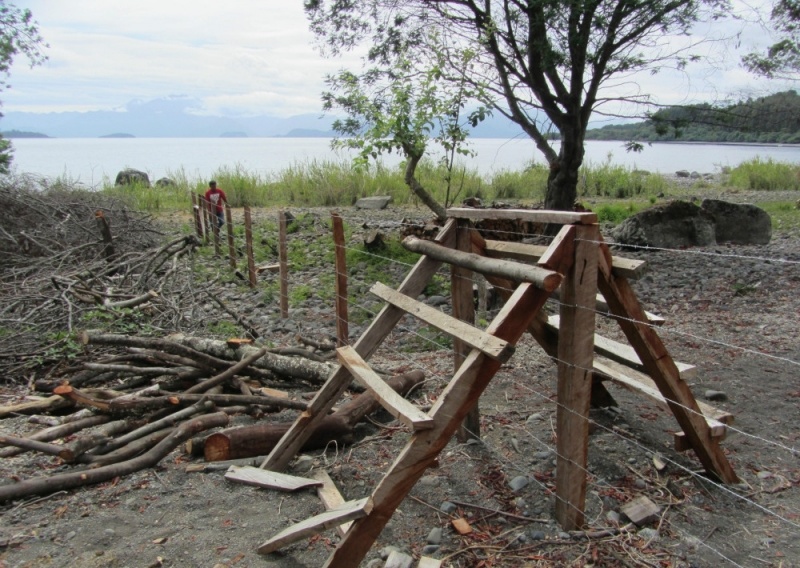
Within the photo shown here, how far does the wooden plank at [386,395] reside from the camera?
2.67 meters

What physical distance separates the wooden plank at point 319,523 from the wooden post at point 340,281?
3048 mm

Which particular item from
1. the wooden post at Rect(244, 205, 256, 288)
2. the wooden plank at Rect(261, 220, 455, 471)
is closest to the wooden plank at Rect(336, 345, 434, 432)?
the wooden plank at Rect(261, 220, 455, 471)

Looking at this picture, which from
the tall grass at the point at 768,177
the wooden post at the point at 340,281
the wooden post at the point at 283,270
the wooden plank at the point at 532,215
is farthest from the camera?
the tall grass at the point at 768,177

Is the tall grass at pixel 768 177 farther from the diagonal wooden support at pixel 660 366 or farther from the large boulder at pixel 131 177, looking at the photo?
the diagonal wooden support at pixel 660 366

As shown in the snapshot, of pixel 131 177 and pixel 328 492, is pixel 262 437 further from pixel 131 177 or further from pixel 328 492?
pixel 131 177

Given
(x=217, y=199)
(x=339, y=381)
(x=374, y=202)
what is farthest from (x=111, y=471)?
(x=374, y=202)

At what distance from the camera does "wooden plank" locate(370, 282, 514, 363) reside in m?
2.65

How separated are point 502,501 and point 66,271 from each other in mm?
6860

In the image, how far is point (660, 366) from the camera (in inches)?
131

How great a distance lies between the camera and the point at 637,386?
384 cm

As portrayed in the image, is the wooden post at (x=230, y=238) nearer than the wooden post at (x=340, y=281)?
No

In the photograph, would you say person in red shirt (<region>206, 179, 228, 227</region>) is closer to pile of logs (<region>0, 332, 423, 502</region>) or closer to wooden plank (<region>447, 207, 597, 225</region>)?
pile of logs (<region>0, 332, 423, 502</region>)

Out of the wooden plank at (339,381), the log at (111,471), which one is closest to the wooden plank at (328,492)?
the wooden plank at (339,381)

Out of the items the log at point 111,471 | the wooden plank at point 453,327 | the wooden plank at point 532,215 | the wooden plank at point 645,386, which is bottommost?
the log at point 111,471
